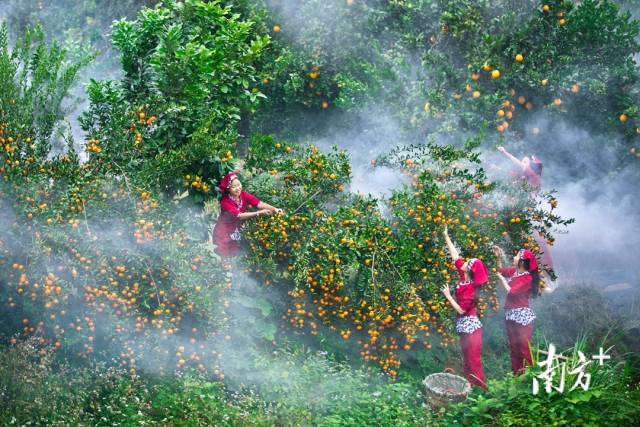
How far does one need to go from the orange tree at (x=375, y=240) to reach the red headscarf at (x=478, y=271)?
26 centimetres

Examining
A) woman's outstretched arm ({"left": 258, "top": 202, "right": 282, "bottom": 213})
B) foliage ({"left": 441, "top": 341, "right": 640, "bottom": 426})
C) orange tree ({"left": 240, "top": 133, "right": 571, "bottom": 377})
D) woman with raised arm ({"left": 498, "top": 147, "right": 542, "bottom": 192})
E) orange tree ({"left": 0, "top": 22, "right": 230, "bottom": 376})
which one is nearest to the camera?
foliage ({"left": 441, "top": 341, "right": 640, "bottom": 426})

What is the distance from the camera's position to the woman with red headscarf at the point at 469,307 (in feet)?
23.0

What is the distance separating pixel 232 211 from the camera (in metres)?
7.27

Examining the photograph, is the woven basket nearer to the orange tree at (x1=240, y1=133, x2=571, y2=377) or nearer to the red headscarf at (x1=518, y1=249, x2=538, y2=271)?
the orange tree at (x1=240, y1=133, x2=571, y2=377)

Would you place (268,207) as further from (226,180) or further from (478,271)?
(478,271)

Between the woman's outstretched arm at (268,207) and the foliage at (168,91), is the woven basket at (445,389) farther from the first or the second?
the foliage at (168,91)

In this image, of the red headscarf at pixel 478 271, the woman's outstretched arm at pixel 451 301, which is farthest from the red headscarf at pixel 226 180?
the red headscarf at pixel 478 271

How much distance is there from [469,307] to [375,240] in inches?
42.4

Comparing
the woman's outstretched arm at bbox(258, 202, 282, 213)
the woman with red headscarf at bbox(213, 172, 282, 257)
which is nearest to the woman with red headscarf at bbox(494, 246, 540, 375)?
the woman's outstretched arm at bbox(258, 202, 282, 213)

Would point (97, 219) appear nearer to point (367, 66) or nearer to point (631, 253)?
point (367, 66)

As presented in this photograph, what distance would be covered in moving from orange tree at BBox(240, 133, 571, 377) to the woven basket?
1.27 ft

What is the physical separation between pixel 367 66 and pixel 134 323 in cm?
534

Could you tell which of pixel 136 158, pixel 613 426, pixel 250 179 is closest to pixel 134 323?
pixel 136 158

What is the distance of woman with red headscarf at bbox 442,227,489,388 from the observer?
23.0 feet
